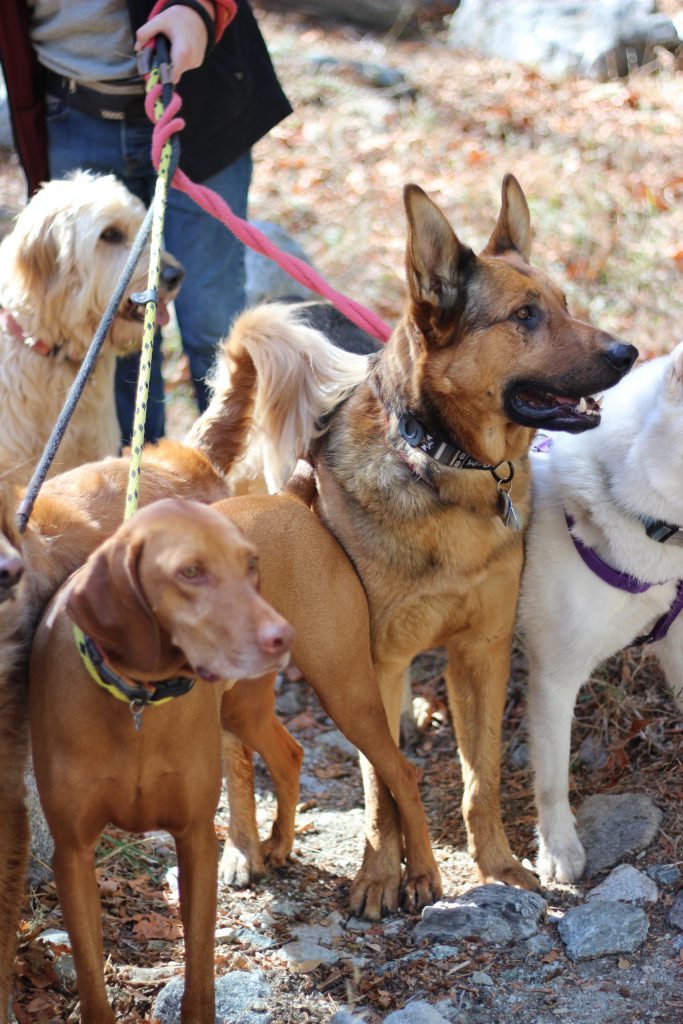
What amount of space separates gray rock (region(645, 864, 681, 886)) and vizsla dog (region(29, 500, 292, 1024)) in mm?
1561

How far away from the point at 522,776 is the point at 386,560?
56.8 inches

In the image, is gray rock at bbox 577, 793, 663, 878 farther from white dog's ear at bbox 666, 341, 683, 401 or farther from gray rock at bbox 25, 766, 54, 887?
gray rock at bbox 25, 766, 54, 887

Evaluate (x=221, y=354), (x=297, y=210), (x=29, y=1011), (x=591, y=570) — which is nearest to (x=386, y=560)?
(x=591, y=570)

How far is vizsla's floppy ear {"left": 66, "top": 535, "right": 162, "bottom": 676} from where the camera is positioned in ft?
7.07

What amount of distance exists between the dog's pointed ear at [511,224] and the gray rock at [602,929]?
2014 millimetres

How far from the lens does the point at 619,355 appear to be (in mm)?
3113

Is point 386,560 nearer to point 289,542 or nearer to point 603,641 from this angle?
point 289,542

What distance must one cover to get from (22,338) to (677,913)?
3361 mm

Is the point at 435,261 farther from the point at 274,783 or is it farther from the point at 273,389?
the point at 274,783

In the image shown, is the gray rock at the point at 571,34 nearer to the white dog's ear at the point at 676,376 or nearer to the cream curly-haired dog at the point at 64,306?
the cream curly-haired dog at the point at 64,306

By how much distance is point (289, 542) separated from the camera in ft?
10.9

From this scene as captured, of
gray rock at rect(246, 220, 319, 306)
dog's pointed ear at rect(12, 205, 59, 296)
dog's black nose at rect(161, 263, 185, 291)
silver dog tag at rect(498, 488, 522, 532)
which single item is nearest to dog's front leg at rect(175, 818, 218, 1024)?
silver dog tag at rect(498, 488, 522, 532)

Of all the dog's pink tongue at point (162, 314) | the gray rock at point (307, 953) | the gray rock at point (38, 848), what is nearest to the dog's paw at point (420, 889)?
the gray rock at point (307, 953)

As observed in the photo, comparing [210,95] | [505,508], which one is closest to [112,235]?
[210,95]
